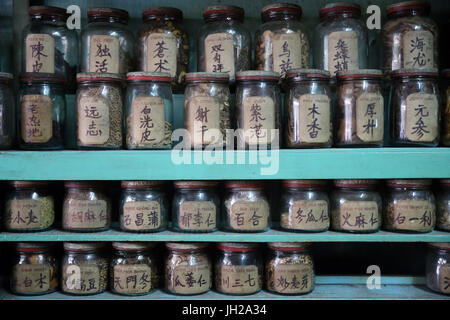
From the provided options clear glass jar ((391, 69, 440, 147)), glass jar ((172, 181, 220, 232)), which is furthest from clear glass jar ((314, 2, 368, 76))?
glass jar ((172, 181, 220, 232))

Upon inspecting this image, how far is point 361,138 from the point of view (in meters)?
1.14

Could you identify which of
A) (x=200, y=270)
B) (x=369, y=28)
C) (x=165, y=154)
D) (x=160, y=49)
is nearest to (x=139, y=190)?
(x=165, y=154)

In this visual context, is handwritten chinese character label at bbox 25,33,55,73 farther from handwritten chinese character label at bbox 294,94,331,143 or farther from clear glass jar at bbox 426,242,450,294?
clear glass jar at bbox 426,242,450,294

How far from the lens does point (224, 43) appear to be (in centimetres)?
121

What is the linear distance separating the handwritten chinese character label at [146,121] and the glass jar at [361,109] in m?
0.49

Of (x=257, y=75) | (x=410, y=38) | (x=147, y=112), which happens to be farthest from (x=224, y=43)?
(x=410, y=38)

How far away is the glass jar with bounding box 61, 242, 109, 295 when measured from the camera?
116 centimetres

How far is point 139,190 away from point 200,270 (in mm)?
268

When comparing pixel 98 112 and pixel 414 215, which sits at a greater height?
pixel 98 112

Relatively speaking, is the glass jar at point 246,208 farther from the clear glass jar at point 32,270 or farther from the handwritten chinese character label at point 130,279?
the clear glass jar at point 32,270

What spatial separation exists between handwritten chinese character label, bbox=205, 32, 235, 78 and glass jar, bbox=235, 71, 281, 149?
2.6 inches

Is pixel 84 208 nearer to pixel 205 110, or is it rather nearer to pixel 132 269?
pixel 132 269

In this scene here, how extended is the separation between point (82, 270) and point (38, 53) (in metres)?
0.61

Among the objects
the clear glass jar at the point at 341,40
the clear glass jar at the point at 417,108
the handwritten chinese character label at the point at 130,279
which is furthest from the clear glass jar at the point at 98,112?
the clear glass jar at the point at 417,108
